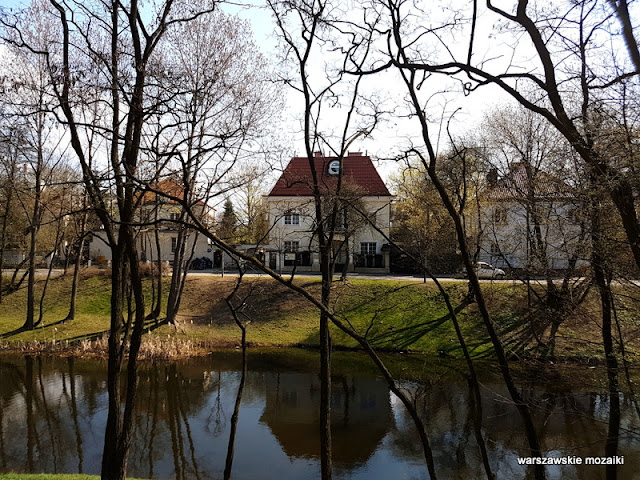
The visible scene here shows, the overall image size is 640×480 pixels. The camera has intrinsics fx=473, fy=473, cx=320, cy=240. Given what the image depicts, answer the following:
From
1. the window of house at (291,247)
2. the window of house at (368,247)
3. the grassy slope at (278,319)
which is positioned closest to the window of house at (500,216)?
the grassy slope at (278,319)

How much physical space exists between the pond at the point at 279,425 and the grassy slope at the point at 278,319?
2.53m

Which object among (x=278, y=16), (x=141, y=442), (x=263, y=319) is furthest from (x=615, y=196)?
(x=263, y=319)

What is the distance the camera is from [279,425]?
9664 millimetres

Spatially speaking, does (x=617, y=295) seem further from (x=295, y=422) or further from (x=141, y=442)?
(x=141, y=442)

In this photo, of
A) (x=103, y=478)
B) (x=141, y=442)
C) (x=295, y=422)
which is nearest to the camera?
(x=103, y=478)

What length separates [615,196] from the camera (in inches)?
154

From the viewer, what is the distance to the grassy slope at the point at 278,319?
627 inches

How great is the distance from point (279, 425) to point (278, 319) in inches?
362

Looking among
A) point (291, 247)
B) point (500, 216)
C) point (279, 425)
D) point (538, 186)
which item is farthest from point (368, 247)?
point (538, 186)

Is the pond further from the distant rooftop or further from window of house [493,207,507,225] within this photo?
window of house [493,207,507,225]

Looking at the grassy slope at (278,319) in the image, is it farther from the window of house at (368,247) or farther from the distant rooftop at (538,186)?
the window of house at (368,247)

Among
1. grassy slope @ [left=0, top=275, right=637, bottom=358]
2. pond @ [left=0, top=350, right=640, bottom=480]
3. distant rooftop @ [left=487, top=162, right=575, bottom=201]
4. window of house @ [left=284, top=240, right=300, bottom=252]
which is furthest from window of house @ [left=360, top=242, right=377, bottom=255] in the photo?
distant rooftop @ [left=487, top=162, right=575, bottom=201]

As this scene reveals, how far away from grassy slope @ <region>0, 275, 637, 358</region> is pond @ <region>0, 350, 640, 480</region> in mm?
2528

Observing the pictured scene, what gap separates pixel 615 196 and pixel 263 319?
16.1 m
